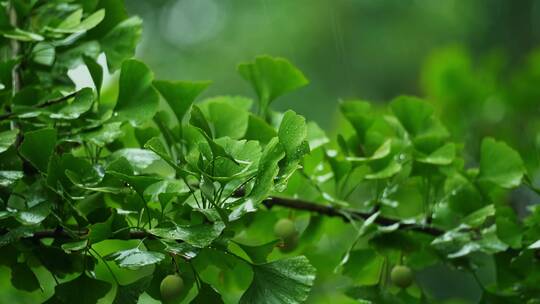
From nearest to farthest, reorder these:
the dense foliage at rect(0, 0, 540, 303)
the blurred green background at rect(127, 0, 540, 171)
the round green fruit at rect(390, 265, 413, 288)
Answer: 1. the dense foliage at rect(0, 0, 540, 303)
2. the round green fruit at rect(390, 265, 413, 288)
3. the blurred green background at rect(127, 0, 540, 171)

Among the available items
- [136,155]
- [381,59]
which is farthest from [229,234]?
[381,59]

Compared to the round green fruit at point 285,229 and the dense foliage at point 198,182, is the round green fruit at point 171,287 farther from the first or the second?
the round green fruit at point 285,229

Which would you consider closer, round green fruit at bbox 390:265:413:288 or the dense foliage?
the dense foliage

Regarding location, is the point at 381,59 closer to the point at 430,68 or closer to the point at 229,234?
the point at 430,68

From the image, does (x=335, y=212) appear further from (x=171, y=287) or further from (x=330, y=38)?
(x=330, y=38)

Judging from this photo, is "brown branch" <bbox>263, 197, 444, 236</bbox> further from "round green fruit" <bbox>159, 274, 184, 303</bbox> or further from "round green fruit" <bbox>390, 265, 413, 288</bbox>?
"round green fruit" <bbox>159, 274, 184, 303</bbox>

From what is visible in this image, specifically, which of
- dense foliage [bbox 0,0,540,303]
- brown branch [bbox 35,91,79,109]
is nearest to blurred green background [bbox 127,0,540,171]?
dense foliage [bbox 0,0,540,303]

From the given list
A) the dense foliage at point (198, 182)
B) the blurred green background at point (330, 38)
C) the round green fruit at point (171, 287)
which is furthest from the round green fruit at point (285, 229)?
the blurred green background at point (330, 38)
